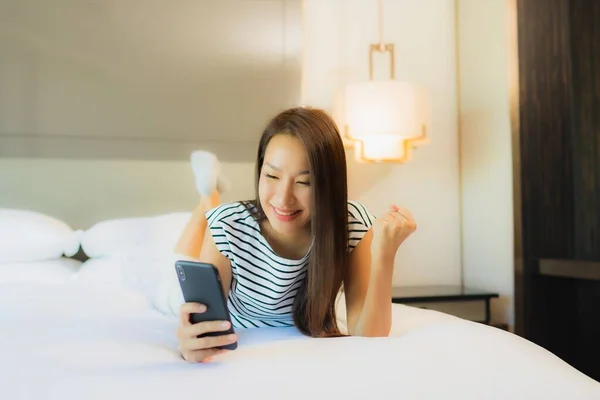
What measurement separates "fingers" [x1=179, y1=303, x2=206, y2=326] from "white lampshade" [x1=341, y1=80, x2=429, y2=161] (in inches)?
45.8

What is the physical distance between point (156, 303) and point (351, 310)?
525mm

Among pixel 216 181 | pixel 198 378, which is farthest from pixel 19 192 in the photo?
pixel 198 378

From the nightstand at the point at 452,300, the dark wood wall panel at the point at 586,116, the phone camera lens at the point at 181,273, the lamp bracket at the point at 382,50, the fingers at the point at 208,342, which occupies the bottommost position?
the nightstand at the point at 452,300

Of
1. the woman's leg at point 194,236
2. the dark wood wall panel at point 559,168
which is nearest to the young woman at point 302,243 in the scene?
the woman's leg at point 194,236

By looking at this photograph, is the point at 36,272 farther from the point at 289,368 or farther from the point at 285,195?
the point at 289,368

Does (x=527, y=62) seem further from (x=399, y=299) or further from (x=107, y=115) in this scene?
(x=107, y=115)

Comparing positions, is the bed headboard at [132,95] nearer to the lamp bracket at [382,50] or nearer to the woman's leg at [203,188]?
the woman's leg at [203,188]

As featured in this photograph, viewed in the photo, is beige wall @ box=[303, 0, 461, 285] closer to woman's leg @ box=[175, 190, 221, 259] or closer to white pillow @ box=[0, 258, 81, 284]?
woman's leg @ box=[175, 190, 221, 259]

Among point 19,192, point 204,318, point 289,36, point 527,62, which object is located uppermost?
point 289,36

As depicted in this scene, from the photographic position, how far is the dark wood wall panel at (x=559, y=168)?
5.83 ft

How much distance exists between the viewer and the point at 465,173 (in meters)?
2.24

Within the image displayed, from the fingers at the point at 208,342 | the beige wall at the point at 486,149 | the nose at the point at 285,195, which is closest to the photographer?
the fingers at the point at 208,342

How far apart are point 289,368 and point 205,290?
0.19 m

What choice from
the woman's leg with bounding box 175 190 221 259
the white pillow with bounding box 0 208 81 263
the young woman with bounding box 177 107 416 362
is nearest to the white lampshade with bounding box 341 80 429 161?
the woman's leg with bounding box 175 190 221 259
